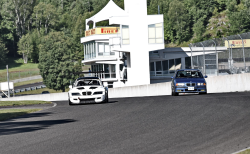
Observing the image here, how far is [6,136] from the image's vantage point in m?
11.2

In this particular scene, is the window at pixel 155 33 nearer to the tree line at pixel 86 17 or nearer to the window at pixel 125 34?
the window at pixel 125 34

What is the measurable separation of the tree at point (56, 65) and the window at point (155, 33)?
105 feet

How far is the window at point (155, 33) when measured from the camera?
2035 inches

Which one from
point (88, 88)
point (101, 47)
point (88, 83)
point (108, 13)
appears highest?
point (108, 13)

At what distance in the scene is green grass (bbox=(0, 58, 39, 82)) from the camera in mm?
102438

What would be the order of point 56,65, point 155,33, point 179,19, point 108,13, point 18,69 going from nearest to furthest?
point 155,33
point 108,13
point 56,65
point 18,69
point 179,19

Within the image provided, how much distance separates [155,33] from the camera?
170 ft

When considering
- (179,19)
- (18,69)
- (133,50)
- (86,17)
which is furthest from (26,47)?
(133,50)

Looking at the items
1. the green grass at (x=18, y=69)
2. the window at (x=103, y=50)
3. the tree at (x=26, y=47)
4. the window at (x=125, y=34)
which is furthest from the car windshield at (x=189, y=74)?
the tree at (x=26, y=47)

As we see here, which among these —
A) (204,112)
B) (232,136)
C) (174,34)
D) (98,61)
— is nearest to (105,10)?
(98,61)

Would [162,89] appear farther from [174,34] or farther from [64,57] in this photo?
[174,34]

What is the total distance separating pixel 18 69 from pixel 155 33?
6945 cm

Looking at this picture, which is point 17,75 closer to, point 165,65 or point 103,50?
point 103,50

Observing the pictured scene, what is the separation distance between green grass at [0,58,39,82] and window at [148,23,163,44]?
187 ft
